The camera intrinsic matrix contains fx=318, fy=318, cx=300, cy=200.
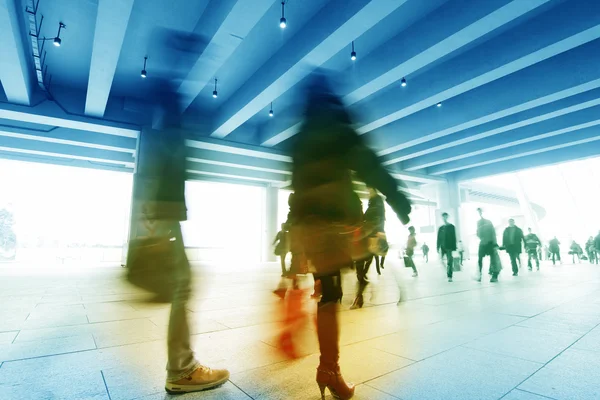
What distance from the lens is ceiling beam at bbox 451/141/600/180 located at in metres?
12.3

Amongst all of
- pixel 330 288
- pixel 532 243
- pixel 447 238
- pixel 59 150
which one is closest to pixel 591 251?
pixel 532 243

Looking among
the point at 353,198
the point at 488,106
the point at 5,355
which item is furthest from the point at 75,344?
the point at 488,106

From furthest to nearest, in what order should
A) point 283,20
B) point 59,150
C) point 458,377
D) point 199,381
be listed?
point 59,150, point 283,20, point 458,377, point 199,381

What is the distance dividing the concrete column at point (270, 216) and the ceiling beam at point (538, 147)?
29.2 feet

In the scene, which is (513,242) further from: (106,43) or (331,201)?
(106,43)

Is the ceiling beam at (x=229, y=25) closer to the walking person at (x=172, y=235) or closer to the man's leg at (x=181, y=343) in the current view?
the walking person at (x=172, y=235)

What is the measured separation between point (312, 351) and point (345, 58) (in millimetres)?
6792

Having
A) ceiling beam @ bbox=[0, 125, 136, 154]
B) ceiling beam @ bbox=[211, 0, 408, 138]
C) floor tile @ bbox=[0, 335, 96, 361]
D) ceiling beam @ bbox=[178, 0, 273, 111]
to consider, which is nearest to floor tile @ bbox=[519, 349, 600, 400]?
floor tile @ bbox=[0, 335, 96, 361]

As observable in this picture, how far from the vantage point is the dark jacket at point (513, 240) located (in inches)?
345

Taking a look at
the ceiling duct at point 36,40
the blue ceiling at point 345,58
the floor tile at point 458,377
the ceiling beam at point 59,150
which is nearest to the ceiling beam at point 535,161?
the blue ceiling at point 345,58

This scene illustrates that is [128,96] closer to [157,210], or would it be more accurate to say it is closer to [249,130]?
[249,130]

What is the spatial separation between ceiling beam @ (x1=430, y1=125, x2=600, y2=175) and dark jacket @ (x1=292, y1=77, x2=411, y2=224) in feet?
37.5

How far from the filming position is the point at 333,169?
5.49 ft

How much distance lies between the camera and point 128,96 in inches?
379
